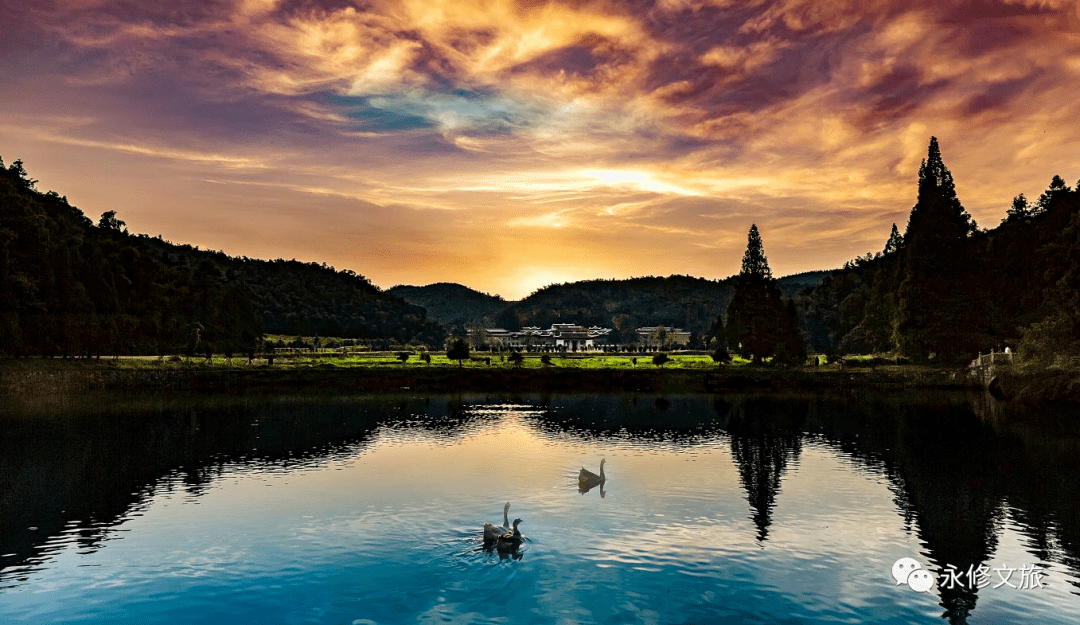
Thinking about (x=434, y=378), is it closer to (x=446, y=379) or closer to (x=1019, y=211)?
(x=446, y=379)

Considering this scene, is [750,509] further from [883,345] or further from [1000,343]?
[883,345]

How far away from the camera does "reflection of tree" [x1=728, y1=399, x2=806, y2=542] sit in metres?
35.3

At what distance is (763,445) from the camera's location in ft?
173

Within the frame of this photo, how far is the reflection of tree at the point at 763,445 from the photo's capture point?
35344 mm

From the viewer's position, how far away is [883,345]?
126625 mm

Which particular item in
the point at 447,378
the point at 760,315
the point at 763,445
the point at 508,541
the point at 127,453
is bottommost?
the point at 127,453

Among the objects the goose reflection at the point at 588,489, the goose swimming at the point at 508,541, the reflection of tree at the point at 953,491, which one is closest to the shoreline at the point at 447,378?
the reflection of tree at the point at 953,491

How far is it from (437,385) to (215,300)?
79940 millimetres

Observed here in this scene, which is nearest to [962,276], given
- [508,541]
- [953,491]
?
[953,491]

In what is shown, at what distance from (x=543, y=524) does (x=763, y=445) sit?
27164 millimetres

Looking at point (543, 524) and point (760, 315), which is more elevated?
point (760, 315)

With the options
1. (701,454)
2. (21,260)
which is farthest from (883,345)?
(21,260)

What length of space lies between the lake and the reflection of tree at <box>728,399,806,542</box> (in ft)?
1.06

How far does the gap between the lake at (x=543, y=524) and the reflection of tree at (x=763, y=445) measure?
0.32 metres
